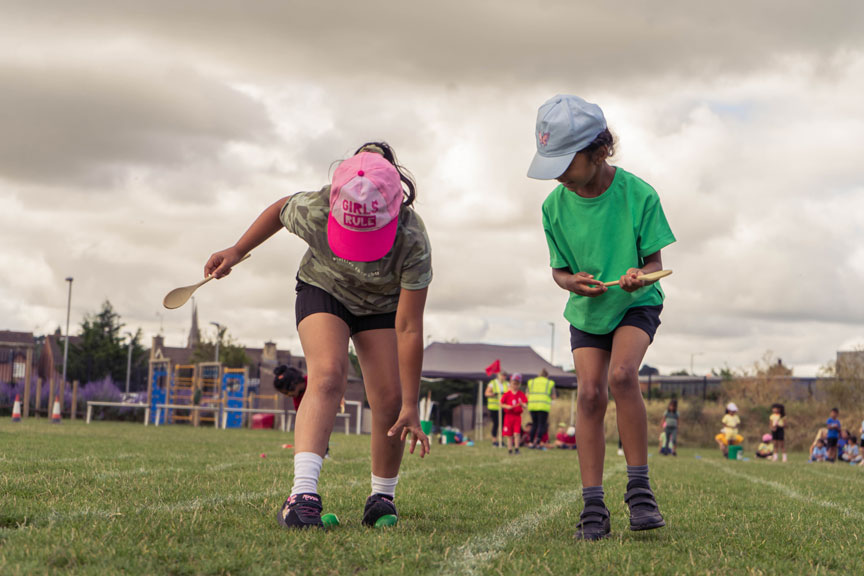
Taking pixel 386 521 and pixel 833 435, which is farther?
pixel 833 435

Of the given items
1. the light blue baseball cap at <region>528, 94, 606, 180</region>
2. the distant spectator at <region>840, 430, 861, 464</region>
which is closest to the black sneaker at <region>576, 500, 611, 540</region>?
the light blue baseball cap at <region>528, 94, 606, 180</region>

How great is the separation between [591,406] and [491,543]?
934mm

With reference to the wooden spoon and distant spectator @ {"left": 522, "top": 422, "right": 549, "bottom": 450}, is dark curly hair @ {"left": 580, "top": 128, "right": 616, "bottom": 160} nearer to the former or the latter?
the wooden spoon

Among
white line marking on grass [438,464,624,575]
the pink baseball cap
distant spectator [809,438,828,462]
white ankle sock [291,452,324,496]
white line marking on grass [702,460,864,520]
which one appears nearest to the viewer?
white line marking on grass [438,464,624,575]

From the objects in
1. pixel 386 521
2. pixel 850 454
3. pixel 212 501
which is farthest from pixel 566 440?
pixel 386 521

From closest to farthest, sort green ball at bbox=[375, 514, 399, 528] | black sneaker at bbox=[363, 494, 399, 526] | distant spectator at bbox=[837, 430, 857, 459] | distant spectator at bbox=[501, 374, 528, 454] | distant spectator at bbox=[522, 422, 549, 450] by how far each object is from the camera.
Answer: green ball at bbox=[375, 514, 399, 528] → black sneaker at bbox=[363, 494, 399, 526] → distant spectator at bbox=[501, 374, 528, 454] → distant spectator at bbox=[522, 422, 549, 450] → distant spectator at bbox=[837, 430, 857, 459]

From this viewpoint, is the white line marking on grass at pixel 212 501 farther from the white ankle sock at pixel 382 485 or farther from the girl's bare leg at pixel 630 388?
the girl's bare leg at pixel 630 388

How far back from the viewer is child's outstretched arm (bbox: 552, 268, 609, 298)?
14.0 feet

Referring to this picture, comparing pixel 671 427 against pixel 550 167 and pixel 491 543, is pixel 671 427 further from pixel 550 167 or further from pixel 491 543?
pixel 491 543

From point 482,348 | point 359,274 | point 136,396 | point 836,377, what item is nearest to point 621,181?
point 359,274

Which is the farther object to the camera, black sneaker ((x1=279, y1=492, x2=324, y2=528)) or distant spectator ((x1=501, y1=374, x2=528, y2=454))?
distant spectator ((x1=501, y1=374, x2=528, y2=454))

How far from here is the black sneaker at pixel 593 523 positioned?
13.6ft

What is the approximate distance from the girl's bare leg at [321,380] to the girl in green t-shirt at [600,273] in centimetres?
114

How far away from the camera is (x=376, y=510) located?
4348mm
